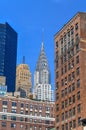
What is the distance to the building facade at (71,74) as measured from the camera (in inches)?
4705

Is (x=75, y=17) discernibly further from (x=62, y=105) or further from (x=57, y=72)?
(x=62, y=105)

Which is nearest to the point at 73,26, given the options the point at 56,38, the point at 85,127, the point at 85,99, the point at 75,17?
the point at 75,17

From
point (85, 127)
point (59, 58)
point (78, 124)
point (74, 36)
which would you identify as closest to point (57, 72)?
point (59, 58)

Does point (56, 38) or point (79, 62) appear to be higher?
point (56, 38)

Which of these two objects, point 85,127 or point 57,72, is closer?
point 85,127

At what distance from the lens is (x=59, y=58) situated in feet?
447

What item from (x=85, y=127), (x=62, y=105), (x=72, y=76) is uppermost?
(x=72, y=76)

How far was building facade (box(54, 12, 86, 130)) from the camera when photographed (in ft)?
392

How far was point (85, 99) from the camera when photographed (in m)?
118

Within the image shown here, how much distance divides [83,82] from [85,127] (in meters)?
21.7

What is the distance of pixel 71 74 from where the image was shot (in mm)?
125875

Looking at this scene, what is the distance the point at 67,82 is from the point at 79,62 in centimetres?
869

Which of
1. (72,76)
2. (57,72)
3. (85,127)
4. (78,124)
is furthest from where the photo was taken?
(57,72)

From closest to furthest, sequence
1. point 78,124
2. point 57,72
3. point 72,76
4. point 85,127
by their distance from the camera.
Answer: point 85,127 → point 78,124 → point 72,76 → point 57,72
